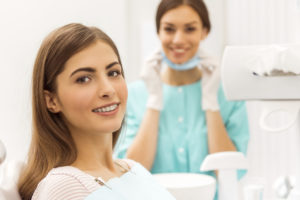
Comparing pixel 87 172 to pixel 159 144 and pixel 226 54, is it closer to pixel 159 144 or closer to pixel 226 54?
pixel 226 54

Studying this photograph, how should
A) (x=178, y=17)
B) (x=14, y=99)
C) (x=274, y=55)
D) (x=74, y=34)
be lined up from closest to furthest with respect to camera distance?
(x=74, y=34), (x=274, y=55), (x=14, y=99), (x=178, y=17)

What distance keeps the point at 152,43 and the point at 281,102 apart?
137cm

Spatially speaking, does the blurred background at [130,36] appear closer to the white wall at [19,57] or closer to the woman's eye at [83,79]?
the white wall at [19,57]

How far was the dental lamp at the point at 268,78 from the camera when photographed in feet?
3.44

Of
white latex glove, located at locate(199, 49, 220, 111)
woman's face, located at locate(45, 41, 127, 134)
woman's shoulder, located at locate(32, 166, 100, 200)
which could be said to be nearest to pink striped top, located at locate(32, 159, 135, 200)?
woman's shoulder, located at locate(32, 166, 100, 200)

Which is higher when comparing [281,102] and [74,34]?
[74,34]

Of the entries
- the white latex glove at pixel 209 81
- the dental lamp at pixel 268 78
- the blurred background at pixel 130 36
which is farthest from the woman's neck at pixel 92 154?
the white latex glove at pixel 209 81

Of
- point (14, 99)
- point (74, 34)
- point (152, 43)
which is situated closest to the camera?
point (74, 34)

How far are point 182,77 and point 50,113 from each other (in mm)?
945

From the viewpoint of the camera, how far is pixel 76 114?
856mm

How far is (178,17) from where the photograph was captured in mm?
1651

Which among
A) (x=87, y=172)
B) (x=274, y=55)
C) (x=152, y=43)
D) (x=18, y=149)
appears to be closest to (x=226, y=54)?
(x=274, y=55)

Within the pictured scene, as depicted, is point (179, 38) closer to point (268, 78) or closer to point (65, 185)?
point (268, 78)

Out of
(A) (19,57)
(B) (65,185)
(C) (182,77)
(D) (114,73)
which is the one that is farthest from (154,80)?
(B) (65,185)
